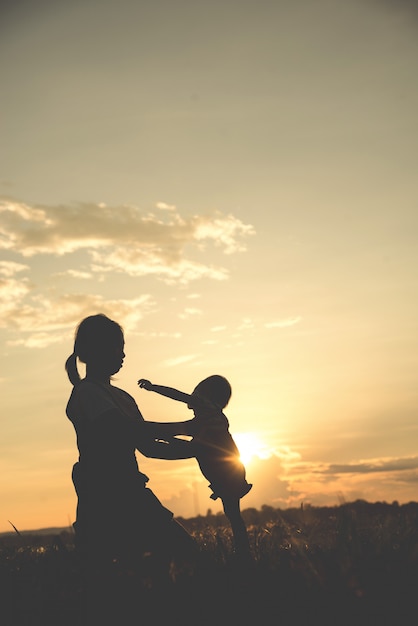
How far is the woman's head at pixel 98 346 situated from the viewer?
5.89 metres

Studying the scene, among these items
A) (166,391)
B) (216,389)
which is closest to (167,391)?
(166,391)

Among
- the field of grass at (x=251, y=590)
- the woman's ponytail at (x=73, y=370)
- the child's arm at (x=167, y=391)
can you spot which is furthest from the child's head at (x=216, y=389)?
the field of grass at (x=251, y=590)

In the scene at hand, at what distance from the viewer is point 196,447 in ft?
19.5

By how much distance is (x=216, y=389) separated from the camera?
→ 784cm

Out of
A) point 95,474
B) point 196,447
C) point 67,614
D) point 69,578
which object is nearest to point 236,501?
point 196,447

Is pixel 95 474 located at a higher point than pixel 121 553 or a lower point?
higher

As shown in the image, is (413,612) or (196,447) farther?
(196,447)

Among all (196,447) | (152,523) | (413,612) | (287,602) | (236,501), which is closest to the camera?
(413,612)

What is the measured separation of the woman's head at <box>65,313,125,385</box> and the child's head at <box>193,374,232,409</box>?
199cm

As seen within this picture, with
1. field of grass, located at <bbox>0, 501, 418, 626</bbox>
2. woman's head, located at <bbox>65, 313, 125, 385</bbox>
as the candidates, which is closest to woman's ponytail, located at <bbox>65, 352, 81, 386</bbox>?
woman's head, located at <bbox>65, 313, 125, 385</bbox>

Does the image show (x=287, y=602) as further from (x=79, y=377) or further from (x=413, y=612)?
(x=79, y=377)

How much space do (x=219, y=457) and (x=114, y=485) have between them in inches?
57.1

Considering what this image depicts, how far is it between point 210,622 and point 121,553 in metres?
1.71

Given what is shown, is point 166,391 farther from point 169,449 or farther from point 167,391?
point 169,449
